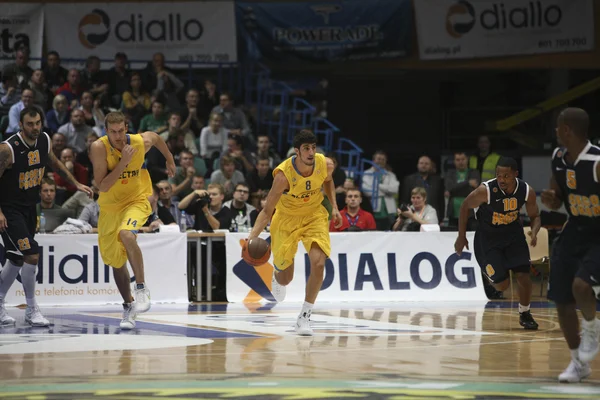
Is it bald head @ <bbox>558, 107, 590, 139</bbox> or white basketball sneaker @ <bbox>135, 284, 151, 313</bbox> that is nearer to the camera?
bald head @ <bbox>558, 107, 590, 139</bbox>

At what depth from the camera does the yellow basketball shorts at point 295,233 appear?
1061 centimetres

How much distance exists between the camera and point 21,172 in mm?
11031

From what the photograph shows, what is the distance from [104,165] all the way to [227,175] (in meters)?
6.65

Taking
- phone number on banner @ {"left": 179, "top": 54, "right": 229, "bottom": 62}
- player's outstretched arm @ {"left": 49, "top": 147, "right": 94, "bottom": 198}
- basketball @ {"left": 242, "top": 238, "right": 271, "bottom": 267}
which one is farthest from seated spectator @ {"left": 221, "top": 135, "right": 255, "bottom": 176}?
basketball @ {"left": 242, "top": 238, "right": 271, "bottom": 267}

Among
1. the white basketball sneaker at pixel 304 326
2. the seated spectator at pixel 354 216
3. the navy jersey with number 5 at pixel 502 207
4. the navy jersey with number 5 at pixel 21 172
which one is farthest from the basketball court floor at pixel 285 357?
the seated spectator at pixel 354 216

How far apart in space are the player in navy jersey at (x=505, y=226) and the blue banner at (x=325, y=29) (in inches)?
413

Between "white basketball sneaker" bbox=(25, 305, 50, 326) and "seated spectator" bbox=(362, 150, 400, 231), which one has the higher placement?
"seated spectator" bbox=(362, 150, 400, 231)

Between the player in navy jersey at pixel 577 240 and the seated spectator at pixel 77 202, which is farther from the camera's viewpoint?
the seated spectator at pixel 77 202

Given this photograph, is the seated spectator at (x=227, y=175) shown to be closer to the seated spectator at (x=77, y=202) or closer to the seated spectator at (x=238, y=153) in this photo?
the seated spectator at (x=238, y=153)

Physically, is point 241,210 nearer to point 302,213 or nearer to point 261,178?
point 261,178

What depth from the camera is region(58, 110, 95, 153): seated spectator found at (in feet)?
59.2

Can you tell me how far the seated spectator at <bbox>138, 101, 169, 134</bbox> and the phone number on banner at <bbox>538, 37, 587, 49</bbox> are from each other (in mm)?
7729

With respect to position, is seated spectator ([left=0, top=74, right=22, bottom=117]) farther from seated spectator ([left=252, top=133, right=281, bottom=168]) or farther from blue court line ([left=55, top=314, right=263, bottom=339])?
blue court line ([left=55, top=314, right=263, bottom=339])

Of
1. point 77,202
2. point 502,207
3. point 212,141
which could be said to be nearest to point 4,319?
point 77,202
